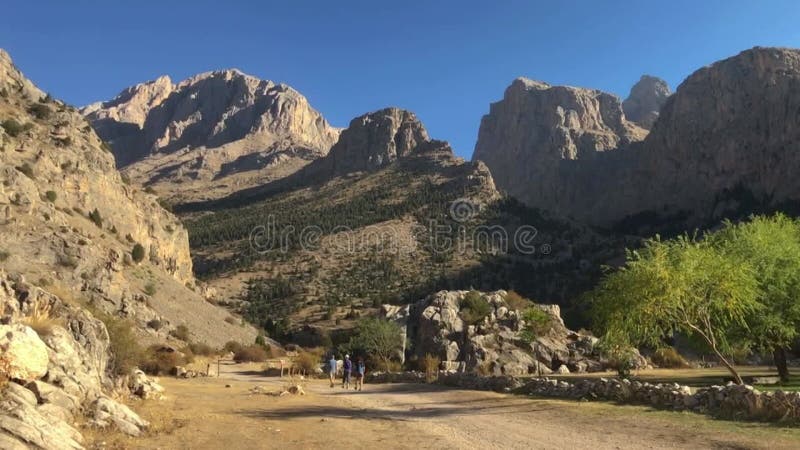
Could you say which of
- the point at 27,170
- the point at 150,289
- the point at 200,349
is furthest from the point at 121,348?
the point at 27,170

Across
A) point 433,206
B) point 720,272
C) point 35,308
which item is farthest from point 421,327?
point 433,206

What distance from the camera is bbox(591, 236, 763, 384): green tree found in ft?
65.2

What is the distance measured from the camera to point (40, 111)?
68.3 meters

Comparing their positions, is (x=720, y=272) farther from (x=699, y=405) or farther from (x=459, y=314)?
(x=459, y=314)

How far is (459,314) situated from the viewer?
49844mm

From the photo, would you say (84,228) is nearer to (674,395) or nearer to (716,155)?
(674,395)

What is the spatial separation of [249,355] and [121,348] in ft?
120

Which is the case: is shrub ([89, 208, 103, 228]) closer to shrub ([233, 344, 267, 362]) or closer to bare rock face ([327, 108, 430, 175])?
shrub ([233, 344, 267, 362])

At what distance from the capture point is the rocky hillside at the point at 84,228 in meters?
49.2

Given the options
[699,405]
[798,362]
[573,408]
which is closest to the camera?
[699,405]

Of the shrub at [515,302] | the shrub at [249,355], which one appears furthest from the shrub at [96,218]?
the shrub at [515,302]

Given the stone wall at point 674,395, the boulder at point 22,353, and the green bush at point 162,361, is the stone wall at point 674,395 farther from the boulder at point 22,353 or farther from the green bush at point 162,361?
the green bush at point 162,361

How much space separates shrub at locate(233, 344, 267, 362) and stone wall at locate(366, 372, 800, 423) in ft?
110

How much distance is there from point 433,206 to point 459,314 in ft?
222
